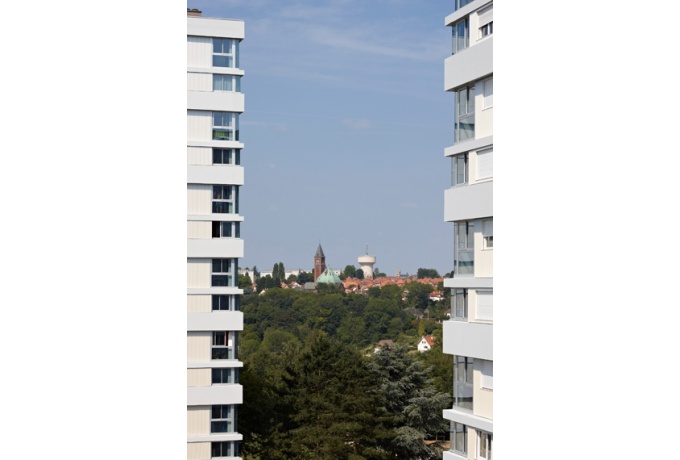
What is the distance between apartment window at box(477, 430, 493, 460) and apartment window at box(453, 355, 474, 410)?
9.8 inches

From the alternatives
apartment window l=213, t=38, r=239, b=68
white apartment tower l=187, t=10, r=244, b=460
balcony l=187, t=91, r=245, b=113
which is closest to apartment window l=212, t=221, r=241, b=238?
white apartment tower l=187, t=10, r=244, b=460

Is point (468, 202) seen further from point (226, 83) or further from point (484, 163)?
point (226, 83)

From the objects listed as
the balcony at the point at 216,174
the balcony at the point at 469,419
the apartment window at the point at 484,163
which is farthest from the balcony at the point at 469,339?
the balcony at the point at 216,174

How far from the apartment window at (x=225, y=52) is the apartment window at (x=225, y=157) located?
4.08ft

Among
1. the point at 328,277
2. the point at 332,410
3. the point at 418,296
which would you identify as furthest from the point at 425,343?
the point at 328,277

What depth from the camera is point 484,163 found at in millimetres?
7988

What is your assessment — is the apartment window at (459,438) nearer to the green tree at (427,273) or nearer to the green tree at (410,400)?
the green tree at (410,400)

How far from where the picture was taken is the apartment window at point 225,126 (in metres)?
14.0

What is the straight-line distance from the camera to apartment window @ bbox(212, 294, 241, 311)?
1390cm

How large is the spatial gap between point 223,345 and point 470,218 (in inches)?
273

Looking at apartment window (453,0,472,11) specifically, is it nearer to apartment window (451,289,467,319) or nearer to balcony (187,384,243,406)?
apartment window (451,289,467,319)

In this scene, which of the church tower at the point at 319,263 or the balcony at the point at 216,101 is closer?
the balcony at the point at 216,101
